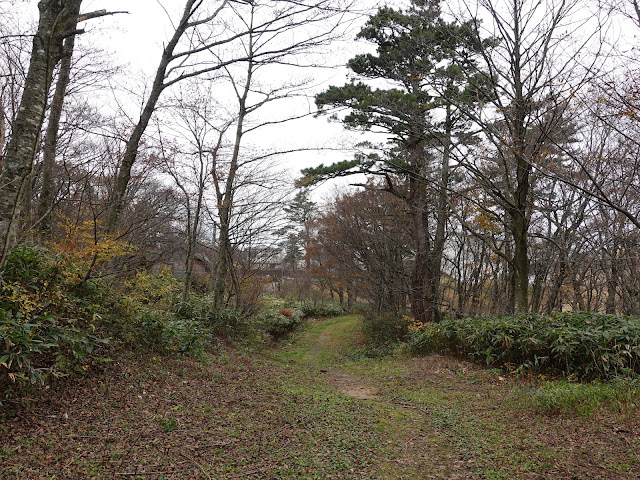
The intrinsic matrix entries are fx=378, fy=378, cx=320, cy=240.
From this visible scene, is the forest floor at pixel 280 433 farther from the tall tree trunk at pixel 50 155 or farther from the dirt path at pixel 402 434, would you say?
the tall tree trunk at pixel 50 155

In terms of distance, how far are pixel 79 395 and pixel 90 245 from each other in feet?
7.51

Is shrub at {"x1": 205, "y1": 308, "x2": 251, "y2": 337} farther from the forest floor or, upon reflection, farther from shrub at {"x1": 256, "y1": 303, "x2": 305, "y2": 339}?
the forest floor

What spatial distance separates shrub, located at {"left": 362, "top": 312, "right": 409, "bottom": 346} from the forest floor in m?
6.54

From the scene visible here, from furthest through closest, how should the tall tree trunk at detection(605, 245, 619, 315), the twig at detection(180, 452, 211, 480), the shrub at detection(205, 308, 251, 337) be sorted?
the tall tree trunk at detection(605, 245, 619, 315)
the shrub at detection(205, 308, 251, 337)
the twig at detection(180, 452, 211, 480)

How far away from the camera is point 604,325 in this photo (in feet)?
19.6

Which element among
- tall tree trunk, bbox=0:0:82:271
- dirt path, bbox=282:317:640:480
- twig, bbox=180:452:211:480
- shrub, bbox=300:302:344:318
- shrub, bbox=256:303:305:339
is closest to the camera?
twig, bbox=180:452:211:480

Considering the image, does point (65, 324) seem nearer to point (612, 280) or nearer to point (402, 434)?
point (402, 434)

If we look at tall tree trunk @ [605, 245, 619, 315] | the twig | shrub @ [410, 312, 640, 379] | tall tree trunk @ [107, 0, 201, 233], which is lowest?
the twig

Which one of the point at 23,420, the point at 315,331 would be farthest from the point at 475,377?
the point at 315,331

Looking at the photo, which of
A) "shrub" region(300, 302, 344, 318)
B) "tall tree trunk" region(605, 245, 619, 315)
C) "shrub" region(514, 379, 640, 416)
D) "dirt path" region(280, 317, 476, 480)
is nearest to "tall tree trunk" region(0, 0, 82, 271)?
"dirt path" region(280, 317, 476, 480)

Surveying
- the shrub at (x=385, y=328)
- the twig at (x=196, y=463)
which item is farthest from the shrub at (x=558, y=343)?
the twig at (x=196, y=463)

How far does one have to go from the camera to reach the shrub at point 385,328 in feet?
40.9

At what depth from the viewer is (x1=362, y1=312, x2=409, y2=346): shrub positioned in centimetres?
1247

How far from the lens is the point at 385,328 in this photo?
1302 cm
